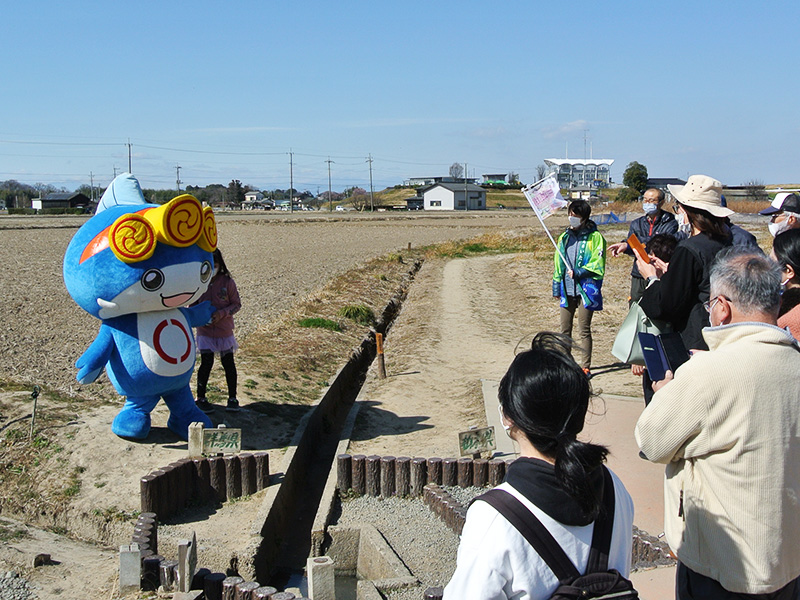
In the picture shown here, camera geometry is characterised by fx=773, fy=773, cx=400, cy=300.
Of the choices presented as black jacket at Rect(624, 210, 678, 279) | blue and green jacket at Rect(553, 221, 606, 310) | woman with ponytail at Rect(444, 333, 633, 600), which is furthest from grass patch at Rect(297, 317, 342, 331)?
woman with ponytail at Rect(444, 333, 633, 600)

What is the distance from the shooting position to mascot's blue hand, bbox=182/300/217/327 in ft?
22.8

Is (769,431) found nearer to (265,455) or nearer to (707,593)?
(707,593)

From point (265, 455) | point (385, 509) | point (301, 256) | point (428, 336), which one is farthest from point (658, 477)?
point (301, 256)

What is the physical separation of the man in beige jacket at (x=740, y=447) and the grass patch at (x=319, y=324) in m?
9.67

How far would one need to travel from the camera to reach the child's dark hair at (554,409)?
207cm

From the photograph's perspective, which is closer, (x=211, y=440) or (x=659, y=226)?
(x=211, y=440)

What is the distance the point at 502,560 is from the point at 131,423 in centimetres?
531

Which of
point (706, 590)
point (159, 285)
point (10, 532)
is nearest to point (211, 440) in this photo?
point (159, 285)

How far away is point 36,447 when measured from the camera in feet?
21.4

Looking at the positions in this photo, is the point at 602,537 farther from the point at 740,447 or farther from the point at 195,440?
the point at 195,440

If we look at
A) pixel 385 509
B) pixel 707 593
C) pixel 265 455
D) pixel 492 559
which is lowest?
pixel 385 509

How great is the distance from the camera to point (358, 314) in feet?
44.6

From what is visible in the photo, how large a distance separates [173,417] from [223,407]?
0.96 m

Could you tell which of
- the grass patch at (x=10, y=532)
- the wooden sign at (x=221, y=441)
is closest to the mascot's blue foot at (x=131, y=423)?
the wooden sign at (x=221, y=441)
